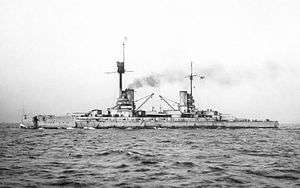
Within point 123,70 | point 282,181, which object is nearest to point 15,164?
point 282,181

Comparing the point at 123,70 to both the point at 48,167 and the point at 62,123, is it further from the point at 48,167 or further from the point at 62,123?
the point at 48,167

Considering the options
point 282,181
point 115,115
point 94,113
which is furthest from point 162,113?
point 282,181

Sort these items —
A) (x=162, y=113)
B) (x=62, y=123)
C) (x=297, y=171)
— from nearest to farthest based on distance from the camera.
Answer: (x=297, y=171)
(x=62, y=123)
(x=162, y=113)

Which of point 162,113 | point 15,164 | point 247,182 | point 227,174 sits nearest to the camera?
point 247,182

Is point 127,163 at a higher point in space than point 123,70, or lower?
lower

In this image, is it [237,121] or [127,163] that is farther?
[237,121]

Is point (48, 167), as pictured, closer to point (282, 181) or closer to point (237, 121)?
point (282, 181)

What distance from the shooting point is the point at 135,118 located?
63594mm

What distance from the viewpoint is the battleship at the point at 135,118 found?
62.9 m

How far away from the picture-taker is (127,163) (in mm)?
15312

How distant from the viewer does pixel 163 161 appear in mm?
15859

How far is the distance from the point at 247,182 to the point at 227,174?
1.28m

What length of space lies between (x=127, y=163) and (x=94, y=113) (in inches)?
2034

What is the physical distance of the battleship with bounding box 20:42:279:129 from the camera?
62.9 metres
